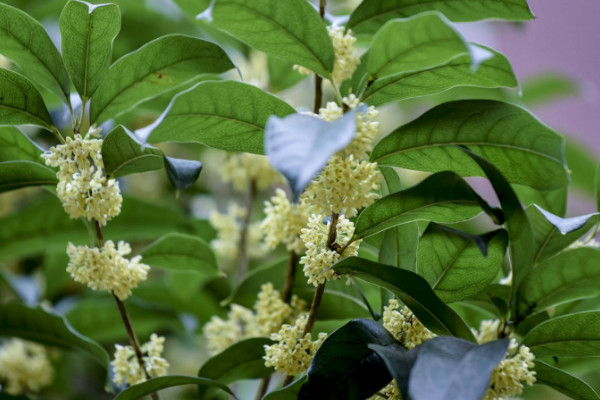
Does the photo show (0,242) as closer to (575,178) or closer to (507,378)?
(507,378)

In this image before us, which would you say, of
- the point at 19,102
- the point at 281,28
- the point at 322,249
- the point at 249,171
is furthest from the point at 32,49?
the point at 249,171

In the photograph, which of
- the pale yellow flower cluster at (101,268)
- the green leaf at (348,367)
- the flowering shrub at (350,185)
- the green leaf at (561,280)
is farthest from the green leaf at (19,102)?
the green leaf at (561,280)

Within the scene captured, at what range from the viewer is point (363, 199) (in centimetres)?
57

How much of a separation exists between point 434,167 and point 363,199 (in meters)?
0.10

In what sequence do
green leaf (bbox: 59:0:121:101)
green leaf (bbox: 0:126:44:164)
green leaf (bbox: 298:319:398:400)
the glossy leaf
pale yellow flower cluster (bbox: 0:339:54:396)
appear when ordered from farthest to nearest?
pale yellow flower cluster (bbox: 0:339:54:396)
green leaf (bbox: 0:126:44:164)
green leaf (bbox: 59:0:121:101)
green leaf (bbox: 298:319:398:400)
the glossy leaf

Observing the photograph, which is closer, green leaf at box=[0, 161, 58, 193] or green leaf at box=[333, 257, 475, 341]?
green leaf at box=[333, 257, 475, 341]

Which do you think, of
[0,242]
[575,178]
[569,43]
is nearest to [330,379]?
[0,242]

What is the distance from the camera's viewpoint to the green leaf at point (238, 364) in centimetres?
73

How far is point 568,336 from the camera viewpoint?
0.60 meters

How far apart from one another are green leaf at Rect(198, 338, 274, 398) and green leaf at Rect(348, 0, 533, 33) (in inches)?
14.5

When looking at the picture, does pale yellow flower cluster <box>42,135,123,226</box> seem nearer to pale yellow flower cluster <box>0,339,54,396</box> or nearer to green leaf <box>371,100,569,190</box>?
green leaf <box>371,100,569,190</box>

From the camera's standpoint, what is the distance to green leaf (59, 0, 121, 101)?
642mm

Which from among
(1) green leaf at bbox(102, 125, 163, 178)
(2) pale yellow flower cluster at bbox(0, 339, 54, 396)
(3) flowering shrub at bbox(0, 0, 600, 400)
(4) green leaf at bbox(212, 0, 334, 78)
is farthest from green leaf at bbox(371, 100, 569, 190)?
(2) pale yellow flower cluster at bbox(0, 339, 54, 396)

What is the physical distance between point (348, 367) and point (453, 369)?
4.4 inches
